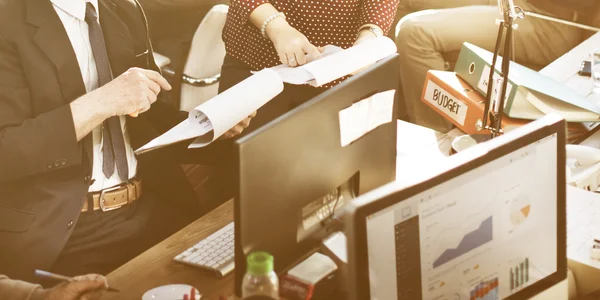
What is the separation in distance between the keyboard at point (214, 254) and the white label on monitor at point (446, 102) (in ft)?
2.66

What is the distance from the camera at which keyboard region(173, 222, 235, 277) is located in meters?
1.54

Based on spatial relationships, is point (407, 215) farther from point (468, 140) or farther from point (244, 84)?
point (468, 140)

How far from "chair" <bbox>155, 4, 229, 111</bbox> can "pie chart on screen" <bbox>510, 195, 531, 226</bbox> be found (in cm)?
165

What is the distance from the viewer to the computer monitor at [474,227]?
1.08 m

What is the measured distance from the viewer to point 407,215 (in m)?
1.11

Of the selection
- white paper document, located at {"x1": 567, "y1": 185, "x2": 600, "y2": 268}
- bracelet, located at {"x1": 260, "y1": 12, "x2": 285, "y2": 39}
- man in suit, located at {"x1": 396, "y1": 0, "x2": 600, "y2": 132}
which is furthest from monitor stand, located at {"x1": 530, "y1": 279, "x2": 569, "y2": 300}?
man in suit, located at {"x1": 396, "y1": 0, "x2": 600, "y2": 132}

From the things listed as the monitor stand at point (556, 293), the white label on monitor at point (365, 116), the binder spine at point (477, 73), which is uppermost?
the white label on monitor at point (365, 116)

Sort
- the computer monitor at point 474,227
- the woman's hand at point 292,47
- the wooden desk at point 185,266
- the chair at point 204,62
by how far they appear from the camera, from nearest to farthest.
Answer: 1. the computer monitor at point 474,227
2. the wooden desk at point 185,266
3. the woman's hand at point 292,47
4. the chair at point 204,62

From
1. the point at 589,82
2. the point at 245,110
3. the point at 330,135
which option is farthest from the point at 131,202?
the point at 589,82

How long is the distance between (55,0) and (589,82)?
1.64 metres

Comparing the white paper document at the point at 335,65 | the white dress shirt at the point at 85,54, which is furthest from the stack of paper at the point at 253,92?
the white dress shirt at the point at 85,54

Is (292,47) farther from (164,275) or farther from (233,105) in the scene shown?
(164,275)

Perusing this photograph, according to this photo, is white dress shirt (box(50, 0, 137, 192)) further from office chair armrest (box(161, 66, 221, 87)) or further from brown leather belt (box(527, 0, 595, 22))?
brown leather belt (box(527, 0, 595, 22))

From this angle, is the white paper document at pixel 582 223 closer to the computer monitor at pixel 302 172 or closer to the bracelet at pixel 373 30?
the computer monitor at pixel 302 172
